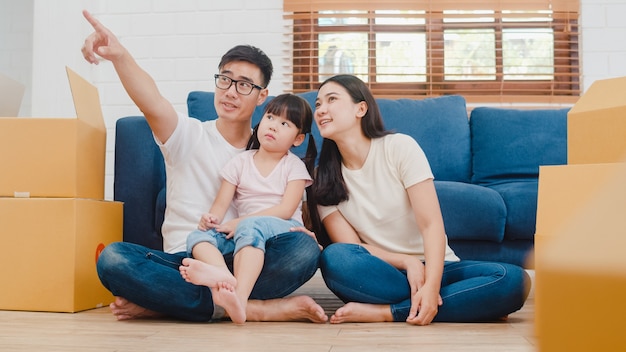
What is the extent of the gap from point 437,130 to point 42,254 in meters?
1.51

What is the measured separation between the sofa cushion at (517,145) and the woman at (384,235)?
3.01 ft

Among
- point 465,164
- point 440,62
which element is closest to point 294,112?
point 465,164

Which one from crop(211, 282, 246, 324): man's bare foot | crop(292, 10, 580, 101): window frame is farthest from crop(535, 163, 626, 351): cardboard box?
crop(292, 10, 580, 101): window frame

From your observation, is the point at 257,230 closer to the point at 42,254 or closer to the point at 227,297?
the point at 227,297

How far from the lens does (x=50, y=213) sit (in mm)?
1644

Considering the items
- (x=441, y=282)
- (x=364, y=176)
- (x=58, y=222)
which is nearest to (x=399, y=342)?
(x=441, y=282)

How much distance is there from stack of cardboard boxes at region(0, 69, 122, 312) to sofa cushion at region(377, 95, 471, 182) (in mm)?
1186

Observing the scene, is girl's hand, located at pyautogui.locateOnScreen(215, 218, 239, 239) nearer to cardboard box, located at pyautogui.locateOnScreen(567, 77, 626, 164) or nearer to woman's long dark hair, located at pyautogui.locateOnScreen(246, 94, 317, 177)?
woman's long dark hair, located at pyautogui.locateOnScreen(246, 94, 317, 177)

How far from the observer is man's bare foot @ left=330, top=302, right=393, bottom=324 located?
143 centimetres

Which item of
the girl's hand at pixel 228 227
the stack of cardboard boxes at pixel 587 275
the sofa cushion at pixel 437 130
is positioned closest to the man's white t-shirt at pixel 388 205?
the girl's hand at pixel 228 227

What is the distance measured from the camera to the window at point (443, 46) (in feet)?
9.82

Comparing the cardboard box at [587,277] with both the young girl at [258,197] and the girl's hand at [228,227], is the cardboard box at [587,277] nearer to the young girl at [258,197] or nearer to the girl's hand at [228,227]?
the young girl at [258,197]

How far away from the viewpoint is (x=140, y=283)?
1427 mm

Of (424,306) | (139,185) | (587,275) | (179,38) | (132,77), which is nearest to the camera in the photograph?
(587,275)
